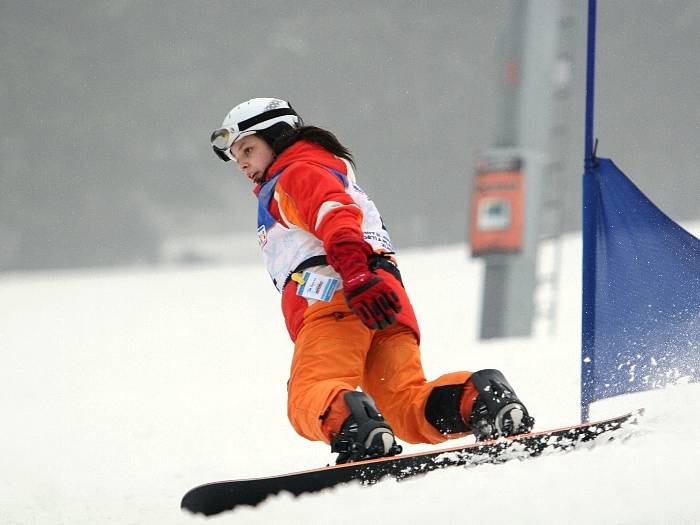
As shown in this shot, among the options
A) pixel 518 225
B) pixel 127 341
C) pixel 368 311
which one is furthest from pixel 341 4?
pixel 368 311

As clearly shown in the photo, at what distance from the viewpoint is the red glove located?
2484 millimetres

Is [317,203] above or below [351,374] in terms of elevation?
above

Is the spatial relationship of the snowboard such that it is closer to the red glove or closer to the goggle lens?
the red glove

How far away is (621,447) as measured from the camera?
7.68ft

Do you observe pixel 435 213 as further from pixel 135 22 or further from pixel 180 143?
pixel 135 22

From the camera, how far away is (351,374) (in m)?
2.65

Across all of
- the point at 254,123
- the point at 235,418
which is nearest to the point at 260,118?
the point at 254,123

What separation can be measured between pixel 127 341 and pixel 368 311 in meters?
5.91

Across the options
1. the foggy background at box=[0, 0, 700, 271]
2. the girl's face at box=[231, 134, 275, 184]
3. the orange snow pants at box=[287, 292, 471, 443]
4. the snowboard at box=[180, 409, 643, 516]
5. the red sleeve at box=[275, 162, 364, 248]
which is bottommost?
the snowboard at box=[180, 409, 643, 516]

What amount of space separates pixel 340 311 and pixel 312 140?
1.64ft

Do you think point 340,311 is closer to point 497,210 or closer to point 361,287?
point 361,287

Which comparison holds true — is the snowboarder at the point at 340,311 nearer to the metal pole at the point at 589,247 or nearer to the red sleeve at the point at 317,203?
the red sleeve at the point at 317,203

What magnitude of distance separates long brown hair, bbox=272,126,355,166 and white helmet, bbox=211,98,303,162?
54 millimetres

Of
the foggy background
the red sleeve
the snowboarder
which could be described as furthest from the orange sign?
the foggy background
